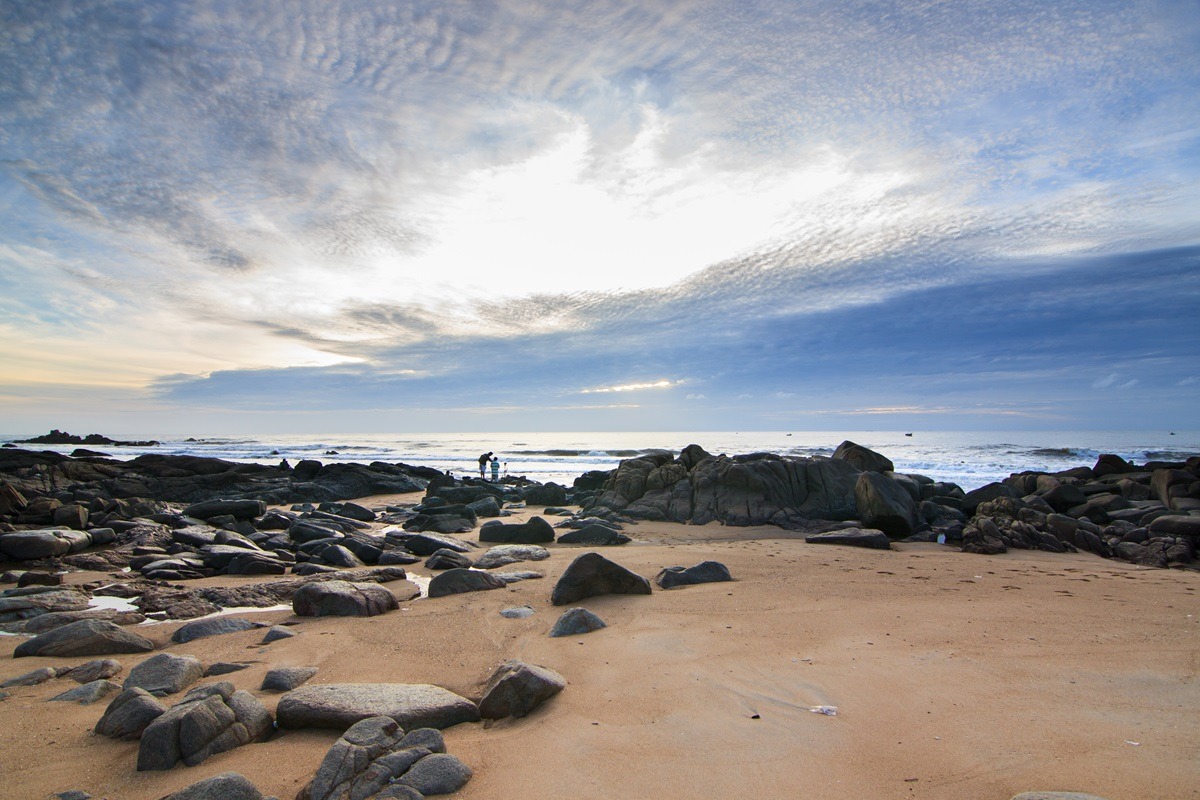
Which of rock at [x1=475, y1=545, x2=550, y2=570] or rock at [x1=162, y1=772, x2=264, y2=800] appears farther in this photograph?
rock at [x1=475, y1=545, x2=550, y2=570]

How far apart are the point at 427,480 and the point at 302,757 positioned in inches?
1038

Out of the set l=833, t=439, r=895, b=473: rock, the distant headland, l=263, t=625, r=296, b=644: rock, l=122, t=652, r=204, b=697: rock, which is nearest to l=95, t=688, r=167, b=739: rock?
l=122, t=652, r=204, b=697: rock

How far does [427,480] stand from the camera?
2870 cm

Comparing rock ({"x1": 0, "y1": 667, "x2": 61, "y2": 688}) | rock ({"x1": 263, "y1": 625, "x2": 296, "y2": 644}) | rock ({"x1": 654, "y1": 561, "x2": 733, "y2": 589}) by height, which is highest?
rock ({"x1": 654, "y1": 561, "x2": 733, "y2": 589})

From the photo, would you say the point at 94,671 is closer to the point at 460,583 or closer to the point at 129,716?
the point at 129,716

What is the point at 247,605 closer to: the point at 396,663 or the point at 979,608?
the point at 396,663

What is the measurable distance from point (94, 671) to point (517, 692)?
3249 mm

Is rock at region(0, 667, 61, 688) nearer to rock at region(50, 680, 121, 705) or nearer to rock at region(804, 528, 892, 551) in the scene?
rock at region(50, 680, 121, 705)

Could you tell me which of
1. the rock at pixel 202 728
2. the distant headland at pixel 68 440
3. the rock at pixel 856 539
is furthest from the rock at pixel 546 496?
the distant headland at pixel 68 440

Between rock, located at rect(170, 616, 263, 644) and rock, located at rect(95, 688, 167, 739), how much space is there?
2052mm

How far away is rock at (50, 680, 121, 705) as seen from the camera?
401 cm

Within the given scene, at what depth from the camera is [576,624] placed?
Result: 17.6ft

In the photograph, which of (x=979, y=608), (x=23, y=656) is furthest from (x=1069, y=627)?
(x=23, y=656)

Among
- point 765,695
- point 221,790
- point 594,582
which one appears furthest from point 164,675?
point 765,695
